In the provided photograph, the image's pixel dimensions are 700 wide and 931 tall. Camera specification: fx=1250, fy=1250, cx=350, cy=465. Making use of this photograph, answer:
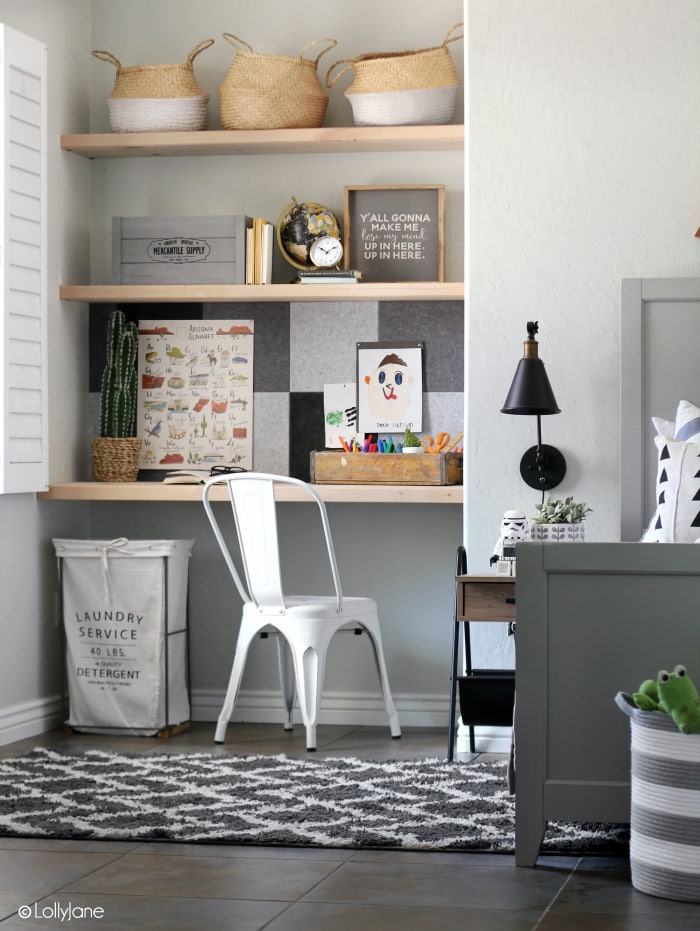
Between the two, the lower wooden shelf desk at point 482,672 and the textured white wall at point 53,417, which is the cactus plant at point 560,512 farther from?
the textured white wall at point 53,417

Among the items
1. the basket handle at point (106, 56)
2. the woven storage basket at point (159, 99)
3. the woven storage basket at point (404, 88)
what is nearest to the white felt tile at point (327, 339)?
the woven storage basket at point (404, 88)

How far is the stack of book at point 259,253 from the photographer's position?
15.0 ft

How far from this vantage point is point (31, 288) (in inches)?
170

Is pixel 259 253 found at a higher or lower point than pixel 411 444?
higher

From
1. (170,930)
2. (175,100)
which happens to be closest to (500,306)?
(175,100)

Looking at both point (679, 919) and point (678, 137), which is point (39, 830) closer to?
point (679, 919)

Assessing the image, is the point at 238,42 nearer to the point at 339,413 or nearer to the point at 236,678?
the point at 339,413

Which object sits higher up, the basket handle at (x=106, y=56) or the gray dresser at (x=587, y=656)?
the basket handle at (x=106, y=56)

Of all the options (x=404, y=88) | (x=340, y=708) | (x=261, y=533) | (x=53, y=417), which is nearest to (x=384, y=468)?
(x=261, y=533)

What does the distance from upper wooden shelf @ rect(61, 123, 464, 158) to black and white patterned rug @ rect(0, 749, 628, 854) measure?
217 cm

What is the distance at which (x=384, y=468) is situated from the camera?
4.33 meters

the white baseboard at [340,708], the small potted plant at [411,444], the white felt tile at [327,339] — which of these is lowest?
the white baseboard at [340,708]

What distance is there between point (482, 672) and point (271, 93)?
2198 millimetres

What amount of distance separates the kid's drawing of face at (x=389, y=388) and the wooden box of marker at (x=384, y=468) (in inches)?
13.4
